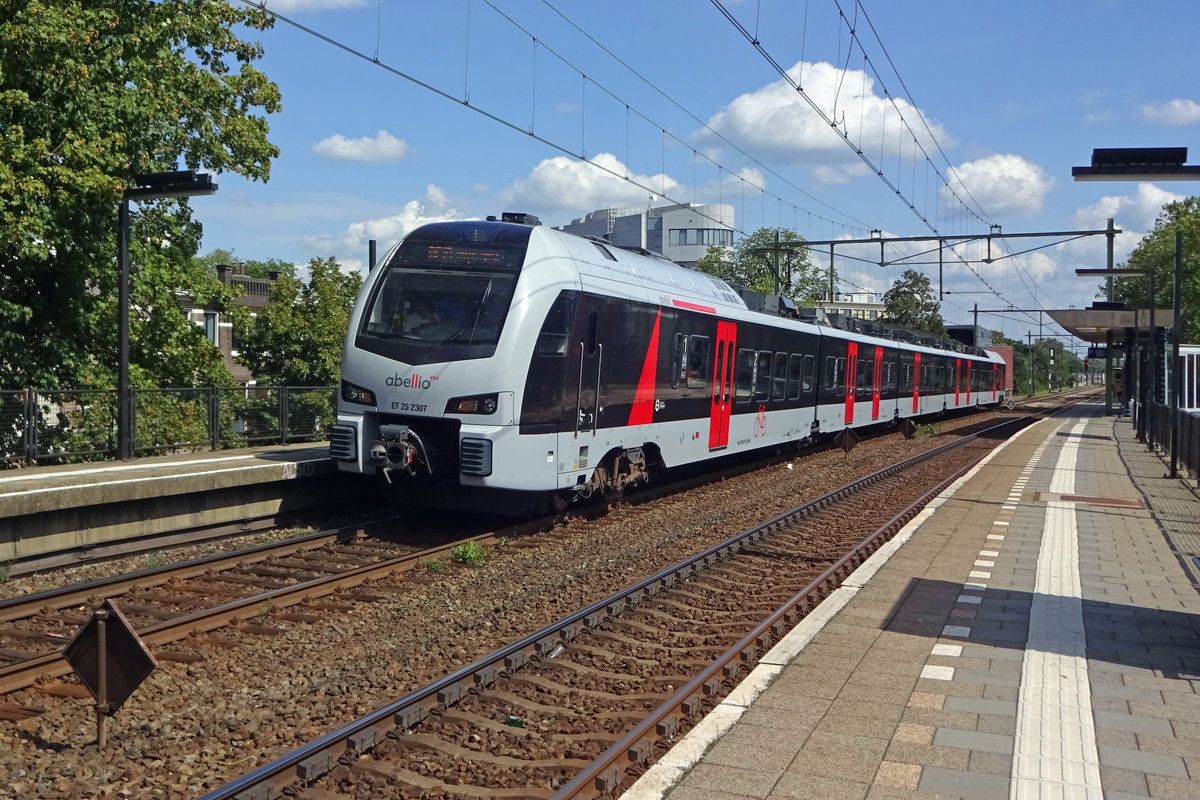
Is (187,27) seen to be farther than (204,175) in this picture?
Yes

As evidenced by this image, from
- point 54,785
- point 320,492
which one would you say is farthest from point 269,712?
point 320,492

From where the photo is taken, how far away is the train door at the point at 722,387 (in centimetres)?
1634

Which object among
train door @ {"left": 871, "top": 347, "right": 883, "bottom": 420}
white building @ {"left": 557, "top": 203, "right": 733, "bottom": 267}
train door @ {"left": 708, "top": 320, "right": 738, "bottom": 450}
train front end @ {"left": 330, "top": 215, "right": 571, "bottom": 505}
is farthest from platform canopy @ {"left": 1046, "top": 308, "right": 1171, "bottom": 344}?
white building @ {"left": 557, "top": 203, "right": 733, "bottom": 267}

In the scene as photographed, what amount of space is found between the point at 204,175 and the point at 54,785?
11002 mm

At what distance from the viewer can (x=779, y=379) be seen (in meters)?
19.9

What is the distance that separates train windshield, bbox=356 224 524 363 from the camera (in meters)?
11.3

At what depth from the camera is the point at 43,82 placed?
1555 cm

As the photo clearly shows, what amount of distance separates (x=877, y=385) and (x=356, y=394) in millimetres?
20057

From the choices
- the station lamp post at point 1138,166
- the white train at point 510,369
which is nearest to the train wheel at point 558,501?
the white train at point 510,369

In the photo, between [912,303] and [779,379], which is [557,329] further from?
[912,303]

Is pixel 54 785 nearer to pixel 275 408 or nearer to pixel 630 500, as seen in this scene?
pixel 630 500

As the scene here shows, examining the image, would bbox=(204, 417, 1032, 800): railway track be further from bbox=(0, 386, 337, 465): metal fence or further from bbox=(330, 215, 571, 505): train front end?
bbox=(0, 386, 337, 465): metal fence

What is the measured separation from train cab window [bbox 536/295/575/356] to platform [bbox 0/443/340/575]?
353 centimetres

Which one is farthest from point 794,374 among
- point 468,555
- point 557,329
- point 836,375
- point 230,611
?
point 230,611
